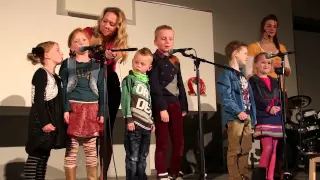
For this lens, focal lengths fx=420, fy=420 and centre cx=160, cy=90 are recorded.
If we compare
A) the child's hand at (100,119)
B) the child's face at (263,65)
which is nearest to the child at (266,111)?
the child's face at (263,65)

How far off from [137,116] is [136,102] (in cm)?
9

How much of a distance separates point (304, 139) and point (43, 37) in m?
2.78

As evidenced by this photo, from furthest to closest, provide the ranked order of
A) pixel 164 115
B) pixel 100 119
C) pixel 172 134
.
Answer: pixel 172 134
pixel 164 115
pixel 100 119

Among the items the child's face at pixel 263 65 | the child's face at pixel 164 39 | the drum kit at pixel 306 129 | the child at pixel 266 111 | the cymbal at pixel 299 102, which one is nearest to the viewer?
the child's face at pixel 164 39

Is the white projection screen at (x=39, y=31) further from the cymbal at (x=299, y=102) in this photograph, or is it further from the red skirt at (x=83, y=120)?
the cymbal at (x=299, y=102)

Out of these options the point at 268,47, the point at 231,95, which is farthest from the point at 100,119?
the point at 268,47

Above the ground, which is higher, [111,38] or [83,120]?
[111,38]

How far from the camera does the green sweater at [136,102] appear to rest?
8.64 ft

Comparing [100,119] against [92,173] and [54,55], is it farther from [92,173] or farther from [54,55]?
[54,55]

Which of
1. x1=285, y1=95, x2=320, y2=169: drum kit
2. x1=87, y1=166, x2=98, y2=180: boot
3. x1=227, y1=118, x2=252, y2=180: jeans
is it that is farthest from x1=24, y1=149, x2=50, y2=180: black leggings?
x1=285, y1=95, x2=320, y2=169: drum kit

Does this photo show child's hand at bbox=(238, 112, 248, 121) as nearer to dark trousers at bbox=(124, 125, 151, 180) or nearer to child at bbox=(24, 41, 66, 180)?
dark trousers at bbox=(124, 125, 151, 180)

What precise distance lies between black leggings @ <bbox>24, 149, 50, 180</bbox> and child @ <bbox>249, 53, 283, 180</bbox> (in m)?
1.60

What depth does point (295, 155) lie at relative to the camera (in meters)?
4.67

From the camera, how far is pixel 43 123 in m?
2.42
